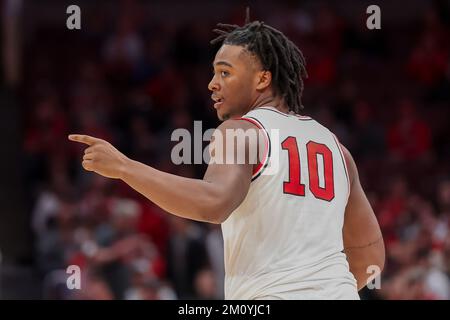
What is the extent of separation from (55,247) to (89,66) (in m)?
3.55

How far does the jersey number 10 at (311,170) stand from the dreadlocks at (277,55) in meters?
0.31

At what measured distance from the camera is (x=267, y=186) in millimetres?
3723

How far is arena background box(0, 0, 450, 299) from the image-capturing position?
920 centimetres

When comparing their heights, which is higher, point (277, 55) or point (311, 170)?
point (277, 55)

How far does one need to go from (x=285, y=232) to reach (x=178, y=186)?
49 centimetres

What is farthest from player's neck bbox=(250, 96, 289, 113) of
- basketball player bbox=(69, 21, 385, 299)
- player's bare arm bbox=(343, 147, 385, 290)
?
player's bare arm bbox=(343, 147, 385, 290)

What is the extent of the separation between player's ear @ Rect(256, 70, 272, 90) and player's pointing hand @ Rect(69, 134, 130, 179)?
75 centimetres

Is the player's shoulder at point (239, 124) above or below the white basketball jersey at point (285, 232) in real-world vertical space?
above

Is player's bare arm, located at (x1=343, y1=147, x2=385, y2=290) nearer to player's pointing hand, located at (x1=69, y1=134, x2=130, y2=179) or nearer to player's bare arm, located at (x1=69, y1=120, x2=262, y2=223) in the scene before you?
player's bare arm, located at (x1=69, y1=120, x2=262, y2=223)

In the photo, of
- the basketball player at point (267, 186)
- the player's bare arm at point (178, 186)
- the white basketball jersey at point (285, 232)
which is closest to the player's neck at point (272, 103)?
the basketball player at point (267, 186)

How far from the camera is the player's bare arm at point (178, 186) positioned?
3502 millimetres

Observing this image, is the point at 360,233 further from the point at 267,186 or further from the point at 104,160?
the point at 104,160

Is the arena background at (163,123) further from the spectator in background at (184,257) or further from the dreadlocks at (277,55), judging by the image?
the dreadlocks at (277,55)

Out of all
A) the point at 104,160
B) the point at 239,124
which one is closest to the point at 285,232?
the point at 239,124
